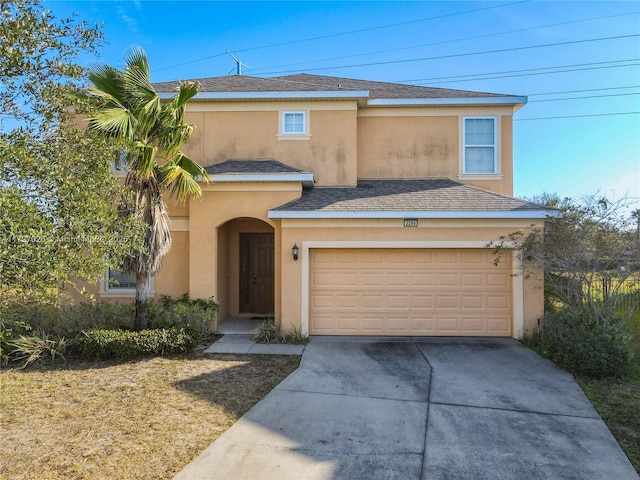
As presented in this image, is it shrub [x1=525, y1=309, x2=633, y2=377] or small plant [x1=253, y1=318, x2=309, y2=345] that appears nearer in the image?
shrub [x1=525, y1=309, x2=633, y2=377]

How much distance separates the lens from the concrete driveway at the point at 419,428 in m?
3.94

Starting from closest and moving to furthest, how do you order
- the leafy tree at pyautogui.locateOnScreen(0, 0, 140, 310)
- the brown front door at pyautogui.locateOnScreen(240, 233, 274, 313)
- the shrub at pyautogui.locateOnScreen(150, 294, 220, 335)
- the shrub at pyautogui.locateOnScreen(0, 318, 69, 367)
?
the leafy tree at pyautogui.locateOnScreen(0, 0, 140, 310), the shrub at pyautogui.locateOnScreen(0, 318, 69, 367), the shrub at pyautogui.locateOnScreen(150, 294, 220, 335), the brown front door at pyautogui.locateOnScreen(240, 233, 274, 313)

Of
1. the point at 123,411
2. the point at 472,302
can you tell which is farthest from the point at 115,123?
the point at 472,302

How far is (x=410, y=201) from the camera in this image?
978 centimetres

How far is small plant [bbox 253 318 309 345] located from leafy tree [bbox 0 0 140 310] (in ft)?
16.6

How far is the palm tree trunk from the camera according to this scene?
839cm

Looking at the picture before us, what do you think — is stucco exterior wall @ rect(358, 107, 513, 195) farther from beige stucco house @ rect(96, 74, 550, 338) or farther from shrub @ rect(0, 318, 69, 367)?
shrub @ rect(0, 318, 69, 367)

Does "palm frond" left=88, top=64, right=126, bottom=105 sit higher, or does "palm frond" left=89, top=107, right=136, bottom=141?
"palm frond" left=88, top=64, right=126, bottom=105

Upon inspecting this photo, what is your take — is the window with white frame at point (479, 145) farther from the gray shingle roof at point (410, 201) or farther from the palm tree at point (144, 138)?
the palm tree at point (144, 138)

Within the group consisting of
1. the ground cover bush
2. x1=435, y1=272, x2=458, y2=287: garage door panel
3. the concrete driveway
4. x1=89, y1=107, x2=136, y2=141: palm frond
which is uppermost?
x1=89, y1=107, x2=136, y2=141: palm frond

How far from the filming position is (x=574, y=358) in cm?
688

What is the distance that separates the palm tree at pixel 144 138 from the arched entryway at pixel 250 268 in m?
3.41

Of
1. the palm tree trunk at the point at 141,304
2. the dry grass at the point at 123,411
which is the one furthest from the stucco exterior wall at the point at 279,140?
the dry grass at the point at 123,411

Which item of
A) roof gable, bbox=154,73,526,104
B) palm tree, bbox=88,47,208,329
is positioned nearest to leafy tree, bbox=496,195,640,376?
roof gable, bbox=154,73,526,104
